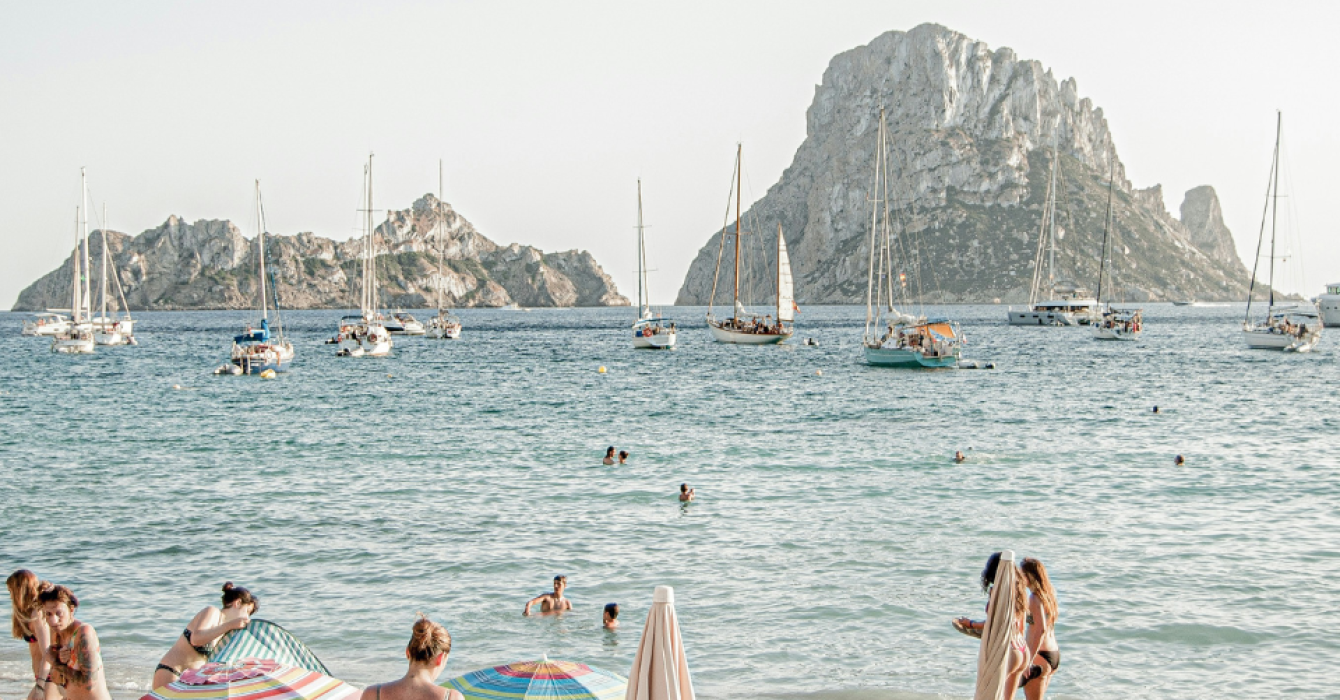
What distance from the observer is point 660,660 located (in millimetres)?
7312

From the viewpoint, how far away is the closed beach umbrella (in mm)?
8109

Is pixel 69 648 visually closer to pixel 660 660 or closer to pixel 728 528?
pixel 660 660

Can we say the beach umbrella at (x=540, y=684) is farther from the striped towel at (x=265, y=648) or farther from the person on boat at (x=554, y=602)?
the person on boat at (x=554, y=602)

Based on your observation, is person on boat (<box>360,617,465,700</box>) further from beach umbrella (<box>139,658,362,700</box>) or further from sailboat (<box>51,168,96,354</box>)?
sailboat (<box>51,168,96,354</box>)

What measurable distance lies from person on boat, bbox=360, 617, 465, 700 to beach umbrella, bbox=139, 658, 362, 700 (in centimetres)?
31

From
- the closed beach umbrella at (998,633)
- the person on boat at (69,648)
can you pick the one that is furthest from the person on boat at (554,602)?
the closed beach umbrella at (998,633)

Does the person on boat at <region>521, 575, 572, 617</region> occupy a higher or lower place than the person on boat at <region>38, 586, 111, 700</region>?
lower

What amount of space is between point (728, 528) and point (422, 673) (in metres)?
12.6

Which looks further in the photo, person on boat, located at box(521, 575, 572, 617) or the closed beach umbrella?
person on boat, located at box(521, 575, 572, 617)

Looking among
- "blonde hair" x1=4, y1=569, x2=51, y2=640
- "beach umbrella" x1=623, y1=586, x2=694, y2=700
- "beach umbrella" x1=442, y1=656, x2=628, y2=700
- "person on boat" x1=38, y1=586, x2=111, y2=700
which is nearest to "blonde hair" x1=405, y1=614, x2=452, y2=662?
"beach umbrella" x1=442, y1=656, x2=628, y2=700

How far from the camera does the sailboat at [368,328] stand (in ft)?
272

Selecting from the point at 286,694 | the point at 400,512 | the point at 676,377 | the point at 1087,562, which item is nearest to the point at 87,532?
the point at 400,512

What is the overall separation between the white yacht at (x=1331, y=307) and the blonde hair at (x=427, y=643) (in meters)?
136

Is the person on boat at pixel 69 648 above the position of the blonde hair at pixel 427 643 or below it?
below
